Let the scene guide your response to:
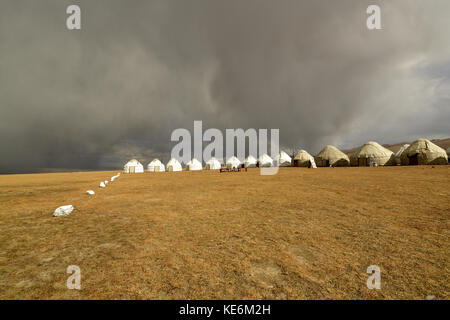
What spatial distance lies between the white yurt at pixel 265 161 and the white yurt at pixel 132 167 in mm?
47831

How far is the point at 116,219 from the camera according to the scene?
757 cm

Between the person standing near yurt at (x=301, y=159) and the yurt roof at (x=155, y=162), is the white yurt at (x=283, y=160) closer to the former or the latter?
the person standing near yurt at (x=301, y=159)

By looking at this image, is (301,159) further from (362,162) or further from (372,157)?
(372,157)

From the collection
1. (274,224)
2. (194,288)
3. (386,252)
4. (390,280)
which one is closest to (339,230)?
(386,252)

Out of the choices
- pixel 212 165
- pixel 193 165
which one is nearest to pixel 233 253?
pixel 212 165

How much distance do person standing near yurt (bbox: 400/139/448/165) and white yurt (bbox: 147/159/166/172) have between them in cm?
7605

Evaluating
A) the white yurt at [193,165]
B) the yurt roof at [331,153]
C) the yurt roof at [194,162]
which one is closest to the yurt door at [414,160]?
the yurt roof at [331,153]

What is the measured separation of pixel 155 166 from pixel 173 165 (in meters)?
7.27

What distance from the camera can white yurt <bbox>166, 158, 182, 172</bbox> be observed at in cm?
7634

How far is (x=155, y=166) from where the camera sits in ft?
248

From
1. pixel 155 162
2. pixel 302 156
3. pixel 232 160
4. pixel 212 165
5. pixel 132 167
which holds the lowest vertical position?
pixel 132 167

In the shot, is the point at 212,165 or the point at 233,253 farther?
the point at 212,165

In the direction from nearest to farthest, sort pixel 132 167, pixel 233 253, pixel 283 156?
pixel 233 253 < pixel 132 167 < pixel 283 156

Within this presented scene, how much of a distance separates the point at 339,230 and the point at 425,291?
2720 mm
